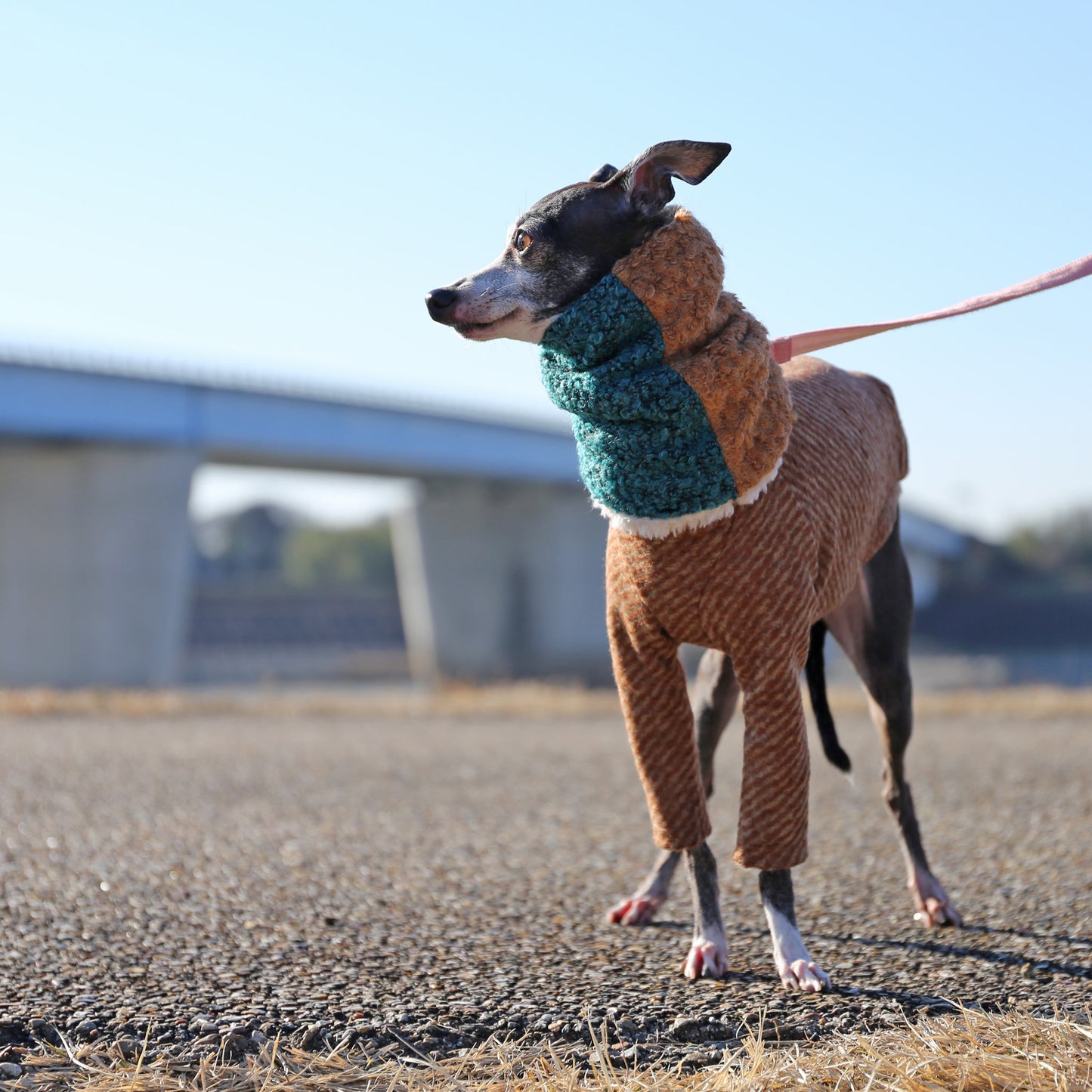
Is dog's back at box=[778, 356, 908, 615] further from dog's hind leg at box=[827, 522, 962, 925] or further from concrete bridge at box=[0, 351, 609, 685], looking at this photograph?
concrete bridge at box=[0, 351, 609, 685]

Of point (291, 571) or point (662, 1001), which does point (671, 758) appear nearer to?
point (662, 1001)

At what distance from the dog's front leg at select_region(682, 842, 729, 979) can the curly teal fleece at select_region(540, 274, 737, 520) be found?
1041 millimetres

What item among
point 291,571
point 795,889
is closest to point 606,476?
point 795,889

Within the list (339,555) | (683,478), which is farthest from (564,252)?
(339,555)

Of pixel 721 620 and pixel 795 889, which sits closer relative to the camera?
pixel 721 620

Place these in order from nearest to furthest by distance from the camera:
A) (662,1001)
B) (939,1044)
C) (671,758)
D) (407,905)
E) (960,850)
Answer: (939,1044) → (662,1001) → (671,758) → (407,905) → (960,850)

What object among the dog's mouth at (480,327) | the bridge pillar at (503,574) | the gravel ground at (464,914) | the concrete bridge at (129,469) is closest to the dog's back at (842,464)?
the dog's mouth at (480,327)

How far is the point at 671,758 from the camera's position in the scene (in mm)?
3359

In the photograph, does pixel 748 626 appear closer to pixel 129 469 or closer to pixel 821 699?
pixel 821 699

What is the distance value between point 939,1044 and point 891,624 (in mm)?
1782

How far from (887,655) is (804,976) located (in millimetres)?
1346

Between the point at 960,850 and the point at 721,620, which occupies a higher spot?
the point at 721,620

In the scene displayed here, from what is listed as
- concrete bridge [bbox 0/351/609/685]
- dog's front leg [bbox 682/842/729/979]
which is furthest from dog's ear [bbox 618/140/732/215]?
concrete bridge [bbox 0/351/609/685]

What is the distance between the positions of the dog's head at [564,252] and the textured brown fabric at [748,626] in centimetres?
68
